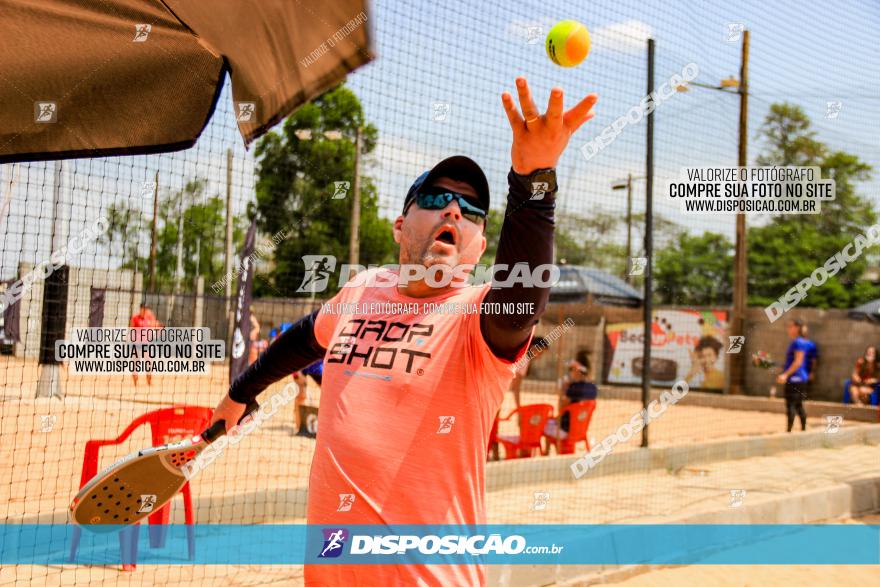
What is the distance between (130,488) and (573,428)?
253 inches

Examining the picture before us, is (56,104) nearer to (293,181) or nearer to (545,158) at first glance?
(545,158)

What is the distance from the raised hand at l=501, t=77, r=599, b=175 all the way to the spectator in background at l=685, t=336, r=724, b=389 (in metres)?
18.1

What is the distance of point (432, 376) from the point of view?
178cm

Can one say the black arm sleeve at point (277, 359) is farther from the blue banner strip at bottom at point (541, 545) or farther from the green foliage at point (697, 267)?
the green foliage at point (697, 267)

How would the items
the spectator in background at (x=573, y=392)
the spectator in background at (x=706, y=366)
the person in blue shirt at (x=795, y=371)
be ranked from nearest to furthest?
the spectator in background at (x=573, y=392), the person in blue shirt at (x=795, y=371), the spectator in background at (x=706, y=366)

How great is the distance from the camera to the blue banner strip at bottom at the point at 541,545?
468 centimetres

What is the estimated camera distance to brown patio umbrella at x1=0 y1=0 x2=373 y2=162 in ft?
11.3

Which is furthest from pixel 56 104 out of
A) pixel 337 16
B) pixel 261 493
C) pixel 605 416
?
pixel 605 416

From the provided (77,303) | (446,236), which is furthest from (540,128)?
(77,303)

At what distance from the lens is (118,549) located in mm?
4910

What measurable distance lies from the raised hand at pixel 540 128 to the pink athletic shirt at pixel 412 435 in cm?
43

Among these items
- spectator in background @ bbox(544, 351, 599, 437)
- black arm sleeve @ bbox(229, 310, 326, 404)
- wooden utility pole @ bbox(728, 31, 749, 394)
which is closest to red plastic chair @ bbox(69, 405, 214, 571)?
black arm sleeve @ bbox(229, 310, 326, 404)

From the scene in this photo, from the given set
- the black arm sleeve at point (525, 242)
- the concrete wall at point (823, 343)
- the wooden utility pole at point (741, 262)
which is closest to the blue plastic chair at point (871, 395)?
the concrete wall at point (823, 343)

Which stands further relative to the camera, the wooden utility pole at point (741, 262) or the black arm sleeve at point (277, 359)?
the wooden utility pole at point (741, 262)
